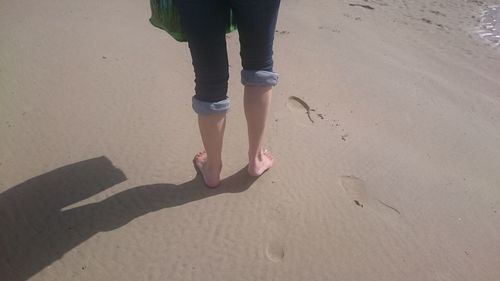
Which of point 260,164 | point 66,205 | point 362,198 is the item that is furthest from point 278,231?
point 66,205

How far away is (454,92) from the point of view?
3246 millimetres

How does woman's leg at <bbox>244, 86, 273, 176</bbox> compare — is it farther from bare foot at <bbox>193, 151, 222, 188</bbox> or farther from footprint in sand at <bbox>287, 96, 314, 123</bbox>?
footprint in sand at <bbox>287, 96, 314, 123</bbox>

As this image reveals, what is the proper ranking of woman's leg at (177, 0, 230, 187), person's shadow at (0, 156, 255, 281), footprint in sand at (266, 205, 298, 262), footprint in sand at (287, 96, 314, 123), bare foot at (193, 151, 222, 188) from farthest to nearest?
footprint in sand at (287, 96, 314, 123)
bare foot at (193, 151, 222, 188)
footprint in sand at (266, 205, 298, 262)
person's shadow at (0, 156, 255, 281)
woman's leg at (177, 0, 230, 187)

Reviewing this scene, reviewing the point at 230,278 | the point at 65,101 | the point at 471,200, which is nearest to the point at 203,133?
the point at 230,278

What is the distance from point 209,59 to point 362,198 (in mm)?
1097

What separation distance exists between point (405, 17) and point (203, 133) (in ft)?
12.6

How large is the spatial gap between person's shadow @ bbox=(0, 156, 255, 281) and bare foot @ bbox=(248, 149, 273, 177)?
52mm

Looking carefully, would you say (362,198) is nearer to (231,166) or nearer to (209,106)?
(231,166)

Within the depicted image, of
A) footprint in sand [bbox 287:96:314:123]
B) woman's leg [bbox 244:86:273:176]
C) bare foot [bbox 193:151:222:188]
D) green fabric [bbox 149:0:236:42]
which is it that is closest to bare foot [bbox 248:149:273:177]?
woman's leg [bbox 244:86:273:176]

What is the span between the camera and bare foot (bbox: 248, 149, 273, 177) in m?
2.04

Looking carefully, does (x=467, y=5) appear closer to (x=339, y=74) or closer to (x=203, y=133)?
(x=339, y=74)

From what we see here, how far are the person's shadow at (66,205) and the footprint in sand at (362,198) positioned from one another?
52cm

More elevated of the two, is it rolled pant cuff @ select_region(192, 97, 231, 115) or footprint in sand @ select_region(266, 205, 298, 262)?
rolled pant cuff @ select_region(192, 97, 231, 115)

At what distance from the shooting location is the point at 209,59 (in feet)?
5.13
